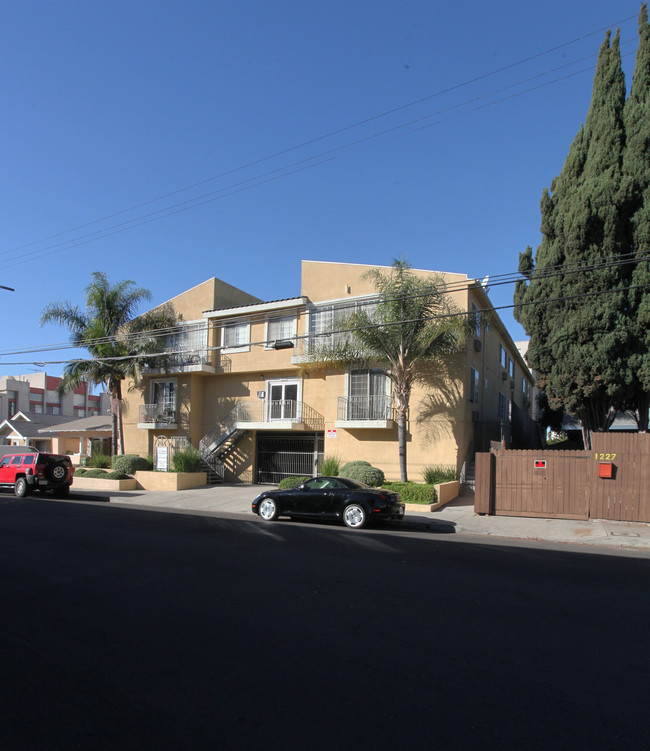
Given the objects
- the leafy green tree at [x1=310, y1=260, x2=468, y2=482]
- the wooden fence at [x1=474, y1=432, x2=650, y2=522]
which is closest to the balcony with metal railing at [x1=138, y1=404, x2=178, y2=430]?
the leafy green tree at [x1=310, y1=260, x2=468, y2=482]

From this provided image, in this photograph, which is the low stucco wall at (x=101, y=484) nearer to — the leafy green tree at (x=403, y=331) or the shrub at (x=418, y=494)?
the leafy green tree at (x=403, y=331)

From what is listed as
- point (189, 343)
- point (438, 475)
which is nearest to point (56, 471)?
point (189, 343)

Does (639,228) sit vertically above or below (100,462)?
above

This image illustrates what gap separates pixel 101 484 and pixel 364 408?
1178cm

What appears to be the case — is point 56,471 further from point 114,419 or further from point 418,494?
point 418,494

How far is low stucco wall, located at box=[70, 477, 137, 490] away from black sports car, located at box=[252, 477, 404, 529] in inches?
422

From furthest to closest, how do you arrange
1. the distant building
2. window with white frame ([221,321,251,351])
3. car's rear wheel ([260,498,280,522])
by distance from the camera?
the distant building
window with white frame ([221,321,251,351])
car's rear wheel ([260,498,280,522])

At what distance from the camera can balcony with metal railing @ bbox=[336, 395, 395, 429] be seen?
20.4 meters

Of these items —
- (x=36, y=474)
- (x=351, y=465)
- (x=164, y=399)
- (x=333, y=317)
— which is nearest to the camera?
(x=351, y=465)

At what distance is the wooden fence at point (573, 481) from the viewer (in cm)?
1373

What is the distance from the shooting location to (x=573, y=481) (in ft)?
47.3

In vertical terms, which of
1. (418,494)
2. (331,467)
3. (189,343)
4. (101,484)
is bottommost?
(101,484)

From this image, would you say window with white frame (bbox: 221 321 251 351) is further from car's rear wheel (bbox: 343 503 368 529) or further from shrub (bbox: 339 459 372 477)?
car's rear wheel (bbox: 343 503 368 529)

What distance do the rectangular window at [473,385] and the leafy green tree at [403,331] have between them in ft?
5.73
